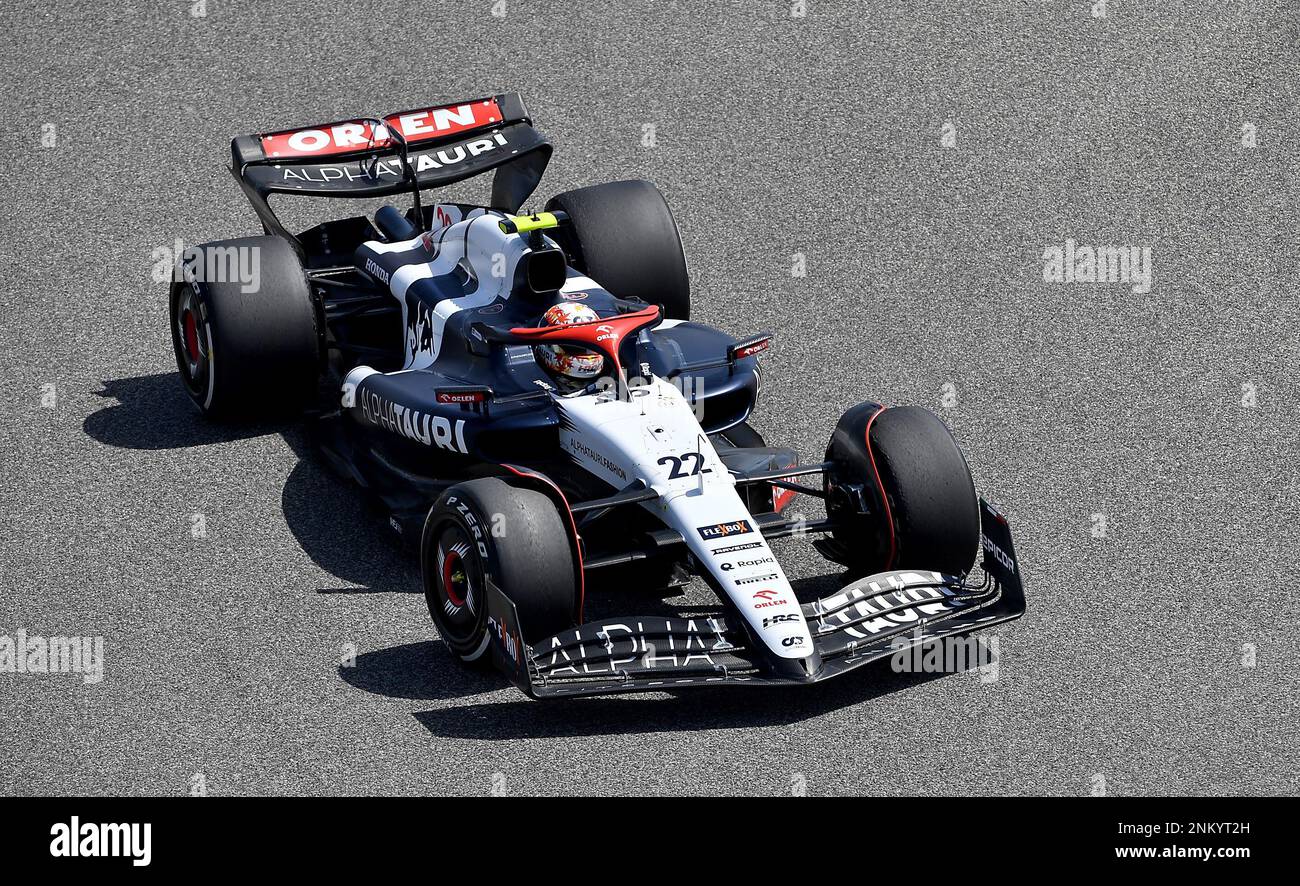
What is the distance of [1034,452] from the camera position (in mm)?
11625

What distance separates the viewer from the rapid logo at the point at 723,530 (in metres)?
9.08

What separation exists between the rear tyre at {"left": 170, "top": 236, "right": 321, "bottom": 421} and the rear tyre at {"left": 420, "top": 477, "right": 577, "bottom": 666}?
2493mm

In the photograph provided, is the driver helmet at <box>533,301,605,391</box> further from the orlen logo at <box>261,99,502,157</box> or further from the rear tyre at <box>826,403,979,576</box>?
the orlen logo at <box>261,99,502,157</box>

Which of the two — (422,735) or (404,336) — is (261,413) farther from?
(422,735)

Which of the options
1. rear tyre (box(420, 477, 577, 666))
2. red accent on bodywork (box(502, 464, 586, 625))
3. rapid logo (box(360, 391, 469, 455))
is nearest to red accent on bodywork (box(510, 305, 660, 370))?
rapid logo (box(360, 391, 469, 455))

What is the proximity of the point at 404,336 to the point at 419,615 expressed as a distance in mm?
2342

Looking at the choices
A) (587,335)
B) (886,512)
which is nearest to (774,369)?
(587,335)

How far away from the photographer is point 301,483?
11070 mm

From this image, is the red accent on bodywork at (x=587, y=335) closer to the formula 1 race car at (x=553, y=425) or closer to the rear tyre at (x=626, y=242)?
the formula 1 race car at (x=553, y=425)

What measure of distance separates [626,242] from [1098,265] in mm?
3827

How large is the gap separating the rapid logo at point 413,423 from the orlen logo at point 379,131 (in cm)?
239
